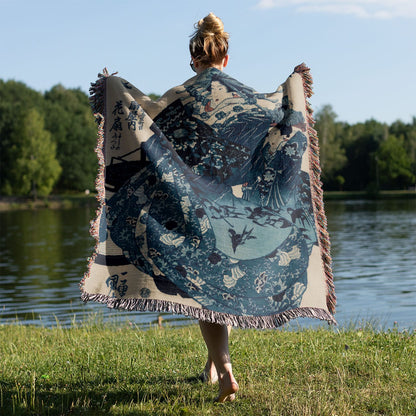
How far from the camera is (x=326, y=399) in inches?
151

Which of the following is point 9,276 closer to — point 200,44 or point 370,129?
point 200,44

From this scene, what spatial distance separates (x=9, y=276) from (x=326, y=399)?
52.9ft

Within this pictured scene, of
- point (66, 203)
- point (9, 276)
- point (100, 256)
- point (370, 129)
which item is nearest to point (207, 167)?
point (100, 256)

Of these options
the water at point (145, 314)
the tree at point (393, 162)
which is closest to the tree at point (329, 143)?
the tree at point (393, 162)

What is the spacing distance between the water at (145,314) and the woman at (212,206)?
6.72ft

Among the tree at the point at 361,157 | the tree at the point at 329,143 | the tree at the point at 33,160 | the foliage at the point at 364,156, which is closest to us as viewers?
the tree at the point at 33,160

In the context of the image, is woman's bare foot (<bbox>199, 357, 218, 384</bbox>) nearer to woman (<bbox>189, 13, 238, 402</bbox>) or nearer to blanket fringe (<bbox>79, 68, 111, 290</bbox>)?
woman (<bbox>189, 13, 238, 402</bbox>)

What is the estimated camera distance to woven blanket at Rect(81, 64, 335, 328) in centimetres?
390

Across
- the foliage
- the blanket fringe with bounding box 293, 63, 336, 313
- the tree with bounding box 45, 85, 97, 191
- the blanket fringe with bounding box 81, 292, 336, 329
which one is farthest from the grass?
the foliage

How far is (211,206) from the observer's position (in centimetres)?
396

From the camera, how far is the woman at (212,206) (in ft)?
12.8

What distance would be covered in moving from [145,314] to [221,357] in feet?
25.0

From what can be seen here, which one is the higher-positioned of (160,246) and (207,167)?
(207,167)

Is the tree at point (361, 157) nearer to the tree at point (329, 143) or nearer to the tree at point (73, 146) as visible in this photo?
the tree at point (329, 143)
